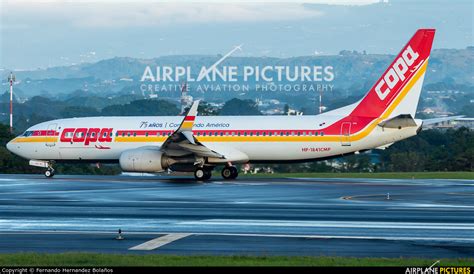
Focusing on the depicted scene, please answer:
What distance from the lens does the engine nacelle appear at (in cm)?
4491

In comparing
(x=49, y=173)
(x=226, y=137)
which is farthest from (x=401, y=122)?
(x=49, y=173)

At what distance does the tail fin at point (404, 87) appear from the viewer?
1772 inches

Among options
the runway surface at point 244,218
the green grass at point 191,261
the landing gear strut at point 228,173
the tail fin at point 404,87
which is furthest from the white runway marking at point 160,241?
the landing gear strut at point 228,173

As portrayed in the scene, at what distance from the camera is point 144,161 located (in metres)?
44.9

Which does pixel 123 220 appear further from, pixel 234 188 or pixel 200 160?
pixel 200 160

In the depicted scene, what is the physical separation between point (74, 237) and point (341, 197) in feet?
47.6

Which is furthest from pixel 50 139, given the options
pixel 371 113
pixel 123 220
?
pixel 123 220

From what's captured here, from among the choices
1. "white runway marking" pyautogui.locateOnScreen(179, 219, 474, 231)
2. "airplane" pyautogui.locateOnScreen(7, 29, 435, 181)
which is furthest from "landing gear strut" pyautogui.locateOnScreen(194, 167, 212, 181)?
"white runway marking" pyautogui.locateOnScreen(179, 219, 474, 231)

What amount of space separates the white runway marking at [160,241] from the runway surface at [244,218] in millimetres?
22

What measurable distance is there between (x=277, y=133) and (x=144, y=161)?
20.6ft

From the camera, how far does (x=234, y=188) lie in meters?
40.9

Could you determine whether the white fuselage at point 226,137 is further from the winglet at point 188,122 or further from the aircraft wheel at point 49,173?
the winglet at point 188,122

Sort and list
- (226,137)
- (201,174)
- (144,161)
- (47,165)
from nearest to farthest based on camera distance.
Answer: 1. (144,161)
2. (201,174)
3. (226,137)
4. (47,165)

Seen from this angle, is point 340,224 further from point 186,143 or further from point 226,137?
Result: point 226,137
